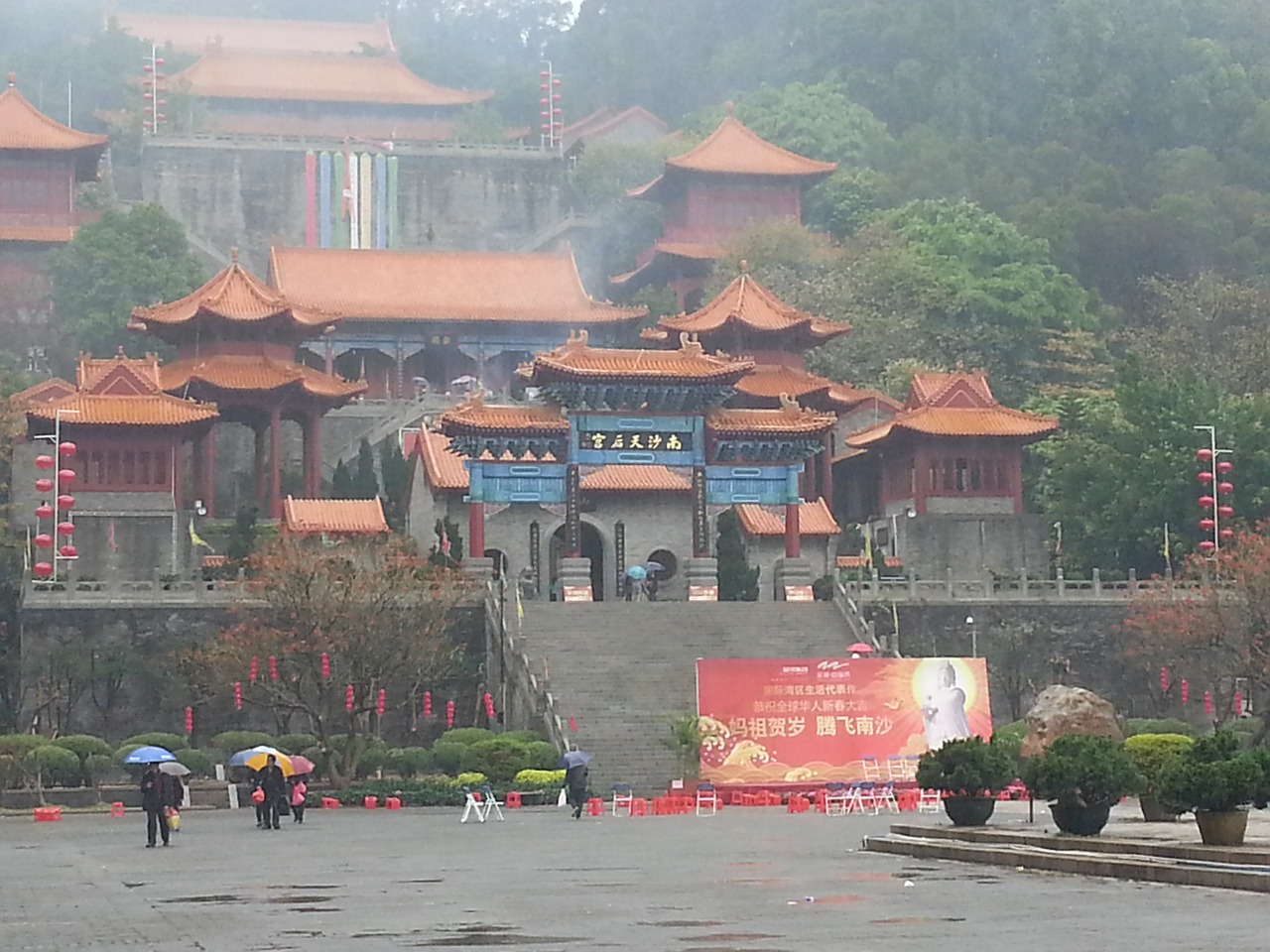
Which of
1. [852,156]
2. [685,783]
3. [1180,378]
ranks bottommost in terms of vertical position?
[685,783]

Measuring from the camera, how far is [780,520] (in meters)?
59.0

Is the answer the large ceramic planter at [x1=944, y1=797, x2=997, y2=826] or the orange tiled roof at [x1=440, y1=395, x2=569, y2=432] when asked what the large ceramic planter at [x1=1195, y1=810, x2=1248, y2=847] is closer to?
the large ceramic planter at [x1=944, y1=797, x2=997, y2=826]

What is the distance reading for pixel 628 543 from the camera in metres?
57.9

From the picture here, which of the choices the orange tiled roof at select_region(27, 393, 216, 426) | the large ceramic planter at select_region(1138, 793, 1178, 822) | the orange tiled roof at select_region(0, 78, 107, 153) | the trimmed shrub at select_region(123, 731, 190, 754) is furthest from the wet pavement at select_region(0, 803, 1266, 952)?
the orange tiled roof at select_region(0, 78, 107, 153)

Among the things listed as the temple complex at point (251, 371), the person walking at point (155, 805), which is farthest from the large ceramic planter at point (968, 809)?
the temple complex at point (251, 371)

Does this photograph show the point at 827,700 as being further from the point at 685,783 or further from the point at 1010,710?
the point at 1010,710

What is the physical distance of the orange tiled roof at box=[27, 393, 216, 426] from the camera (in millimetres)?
56062

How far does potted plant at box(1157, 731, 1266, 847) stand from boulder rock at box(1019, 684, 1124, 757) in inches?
438

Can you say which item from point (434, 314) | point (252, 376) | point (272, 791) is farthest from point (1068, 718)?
point (434, 314)

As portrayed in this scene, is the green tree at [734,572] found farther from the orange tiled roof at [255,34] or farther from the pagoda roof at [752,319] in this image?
the orange tiled roof at [255,34]

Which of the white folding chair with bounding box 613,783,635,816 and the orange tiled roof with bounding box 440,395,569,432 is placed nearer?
the white folding chair with bounding box 613,783,635,816

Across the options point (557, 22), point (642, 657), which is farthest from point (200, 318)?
point (557, 22)

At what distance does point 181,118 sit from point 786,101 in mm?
24539

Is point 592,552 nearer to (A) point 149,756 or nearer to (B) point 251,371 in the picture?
(B) point 251,371
